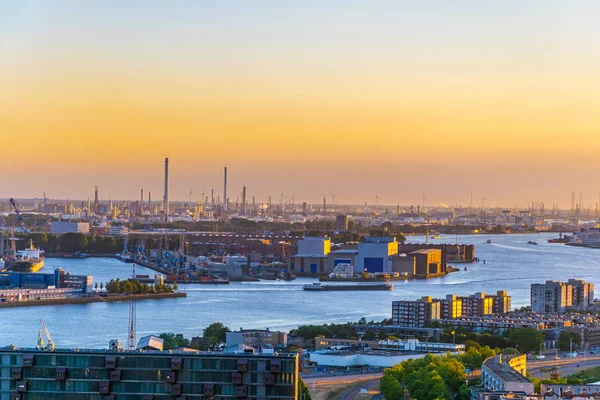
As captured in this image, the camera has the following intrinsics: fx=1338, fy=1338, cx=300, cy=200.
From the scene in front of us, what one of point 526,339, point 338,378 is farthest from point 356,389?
point 526,339

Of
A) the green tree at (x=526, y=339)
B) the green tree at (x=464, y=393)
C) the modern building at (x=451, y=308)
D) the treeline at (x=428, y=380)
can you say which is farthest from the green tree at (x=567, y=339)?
the green tree at (x=464, y=393)

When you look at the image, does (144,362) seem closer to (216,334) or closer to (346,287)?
(216,334)

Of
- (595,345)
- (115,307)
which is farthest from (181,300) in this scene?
(595,345)

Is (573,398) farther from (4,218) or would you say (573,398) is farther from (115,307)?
(4,218)

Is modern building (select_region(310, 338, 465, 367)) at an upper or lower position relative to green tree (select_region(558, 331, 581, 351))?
upper

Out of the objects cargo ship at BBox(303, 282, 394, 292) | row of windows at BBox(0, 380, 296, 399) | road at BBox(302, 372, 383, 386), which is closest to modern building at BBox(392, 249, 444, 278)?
cargo ship at BBox(303, 282, 394, 292)

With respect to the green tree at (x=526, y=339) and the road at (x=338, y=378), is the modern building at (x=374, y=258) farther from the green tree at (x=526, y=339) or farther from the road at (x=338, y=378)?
the road at (x=338, y=378)

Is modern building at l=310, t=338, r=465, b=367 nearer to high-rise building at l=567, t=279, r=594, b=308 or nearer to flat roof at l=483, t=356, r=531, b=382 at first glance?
flat roof at l=483, t=356, r=531, b=382
